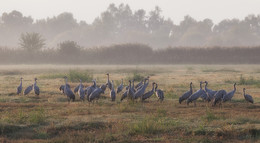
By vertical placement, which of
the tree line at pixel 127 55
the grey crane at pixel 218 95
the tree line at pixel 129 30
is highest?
the tree line at pixel 129 30

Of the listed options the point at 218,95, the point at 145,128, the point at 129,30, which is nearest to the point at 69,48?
the point at 218,95

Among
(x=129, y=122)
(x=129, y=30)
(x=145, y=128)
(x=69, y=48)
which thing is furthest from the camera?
(x=129, y=30)

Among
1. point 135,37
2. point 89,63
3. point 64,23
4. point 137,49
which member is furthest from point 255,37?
point 89,63

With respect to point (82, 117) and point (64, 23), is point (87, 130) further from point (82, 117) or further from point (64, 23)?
point (64, 23)

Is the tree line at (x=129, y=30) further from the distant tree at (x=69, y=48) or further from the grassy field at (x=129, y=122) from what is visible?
the grassy field at (x=129, y=122)

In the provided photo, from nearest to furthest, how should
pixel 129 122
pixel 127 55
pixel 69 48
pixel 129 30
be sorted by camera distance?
pixel 129 122 < pixel 69 48 < pixel 127 55 < pixel 129 30

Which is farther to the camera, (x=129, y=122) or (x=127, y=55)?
(x=127, y=55)

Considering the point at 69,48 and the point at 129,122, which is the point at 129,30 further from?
the point at 129,122

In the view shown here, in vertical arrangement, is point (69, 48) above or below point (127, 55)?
above

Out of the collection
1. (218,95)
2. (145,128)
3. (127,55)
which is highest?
(127,55)

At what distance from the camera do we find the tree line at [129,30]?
118 m

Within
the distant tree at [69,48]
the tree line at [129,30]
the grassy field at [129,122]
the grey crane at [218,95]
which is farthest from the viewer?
the tree line at [129,30]

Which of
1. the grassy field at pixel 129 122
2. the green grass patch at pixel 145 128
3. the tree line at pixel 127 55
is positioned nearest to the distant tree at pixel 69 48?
the tree line at pixel 127 55

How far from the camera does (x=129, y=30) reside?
12612cm
